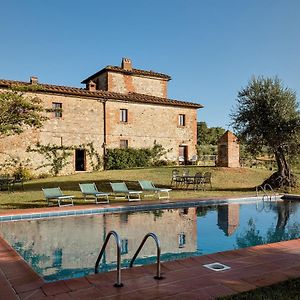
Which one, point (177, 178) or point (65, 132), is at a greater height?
point (65, 132)

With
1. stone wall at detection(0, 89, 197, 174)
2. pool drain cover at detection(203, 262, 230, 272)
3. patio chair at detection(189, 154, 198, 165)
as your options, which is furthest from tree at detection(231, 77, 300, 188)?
stone wall at detection(0, 89, 197, 174)

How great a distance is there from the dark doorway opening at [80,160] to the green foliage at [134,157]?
191 centimetres

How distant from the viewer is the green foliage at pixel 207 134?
5300cm

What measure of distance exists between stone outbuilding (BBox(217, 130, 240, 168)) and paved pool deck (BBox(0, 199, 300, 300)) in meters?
17.2

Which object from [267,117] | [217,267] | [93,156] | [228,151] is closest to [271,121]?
[267,117]

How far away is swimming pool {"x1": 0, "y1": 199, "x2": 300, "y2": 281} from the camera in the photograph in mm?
5949

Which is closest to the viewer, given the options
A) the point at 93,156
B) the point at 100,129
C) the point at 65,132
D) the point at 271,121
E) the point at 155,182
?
the point at 271,121

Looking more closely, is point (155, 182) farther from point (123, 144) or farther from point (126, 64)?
point (126, 64)

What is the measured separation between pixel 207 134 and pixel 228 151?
1313 inches

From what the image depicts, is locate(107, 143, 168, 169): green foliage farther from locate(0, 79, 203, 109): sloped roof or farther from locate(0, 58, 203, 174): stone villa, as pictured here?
locate(0, 79, 203, 109): sloped roof

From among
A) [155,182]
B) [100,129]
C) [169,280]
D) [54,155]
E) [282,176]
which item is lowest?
[169,280]

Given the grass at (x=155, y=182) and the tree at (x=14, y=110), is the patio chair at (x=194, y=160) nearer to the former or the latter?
the grass at (x=155, y=182)

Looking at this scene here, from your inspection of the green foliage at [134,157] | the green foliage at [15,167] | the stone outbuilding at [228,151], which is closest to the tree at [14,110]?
the green foliage at [15,167]

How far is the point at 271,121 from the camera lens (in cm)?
1457
